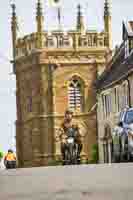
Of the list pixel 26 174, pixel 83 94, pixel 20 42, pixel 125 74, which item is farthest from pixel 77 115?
pixel 26 174

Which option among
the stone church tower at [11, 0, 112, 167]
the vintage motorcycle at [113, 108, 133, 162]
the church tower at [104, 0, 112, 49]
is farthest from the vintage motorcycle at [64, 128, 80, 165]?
the church tower at [104, 0, 112, 49]

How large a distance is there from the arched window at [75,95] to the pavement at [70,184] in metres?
65.8

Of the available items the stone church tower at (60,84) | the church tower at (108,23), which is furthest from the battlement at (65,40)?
the church tower at (108,23)

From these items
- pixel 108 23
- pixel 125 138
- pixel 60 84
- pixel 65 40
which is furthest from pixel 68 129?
pixel 108 23

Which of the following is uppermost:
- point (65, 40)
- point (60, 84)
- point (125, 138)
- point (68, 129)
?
point (65, 40)

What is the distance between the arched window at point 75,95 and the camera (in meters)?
85.7

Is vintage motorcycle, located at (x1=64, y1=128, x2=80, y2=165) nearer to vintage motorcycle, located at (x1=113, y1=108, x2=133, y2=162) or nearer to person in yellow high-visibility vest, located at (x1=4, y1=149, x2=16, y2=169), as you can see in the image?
vintage motorcycle, located at (x1=113, y1=108, x2=133, y2=162)

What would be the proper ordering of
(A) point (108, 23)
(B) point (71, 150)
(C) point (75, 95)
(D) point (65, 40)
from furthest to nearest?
(A) point (108, 23)
(D) point (65, 40)
(C) point (75, 95)
(B) point (71, 150)

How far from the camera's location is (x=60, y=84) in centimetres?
8519

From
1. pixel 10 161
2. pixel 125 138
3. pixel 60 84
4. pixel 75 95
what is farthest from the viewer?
pixel 75 95

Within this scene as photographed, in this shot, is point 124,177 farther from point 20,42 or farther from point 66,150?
point 20,42

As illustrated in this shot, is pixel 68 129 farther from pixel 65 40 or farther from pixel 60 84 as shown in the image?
pixel 65 40

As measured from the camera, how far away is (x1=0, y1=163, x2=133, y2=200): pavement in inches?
608

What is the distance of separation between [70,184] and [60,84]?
68.6m
